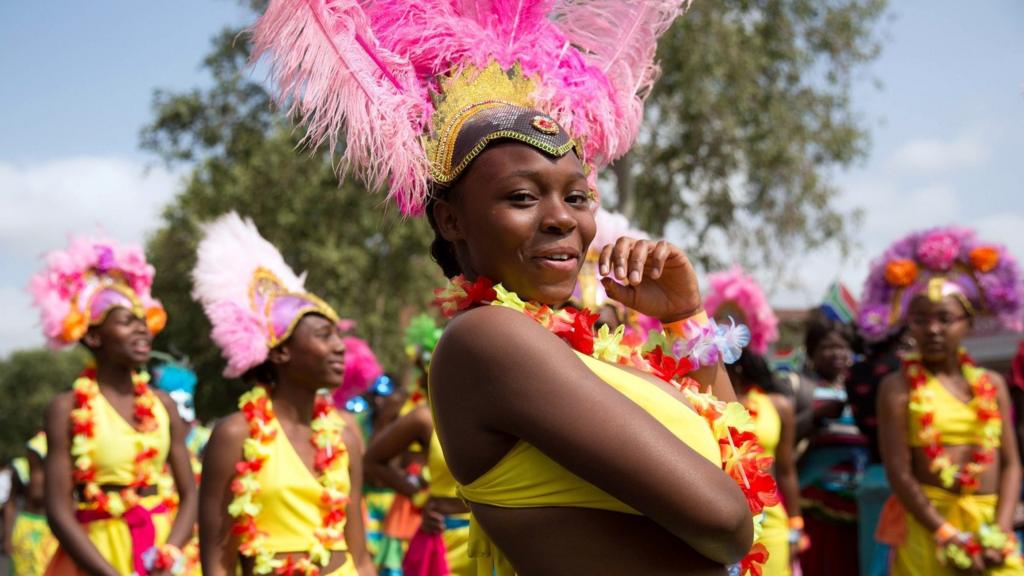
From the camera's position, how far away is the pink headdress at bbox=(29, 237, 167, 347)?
7.04m

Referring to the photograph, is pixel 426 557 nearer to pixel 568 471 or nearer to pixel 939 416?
pixel 939 416

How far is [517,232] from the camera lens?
2.37 meters

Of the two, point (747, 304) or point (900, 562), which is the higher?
point (747, 304)

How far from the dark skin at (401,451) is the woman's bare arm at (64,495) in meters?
1.90

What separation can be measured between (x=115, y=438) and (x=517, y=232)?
5051 millimetres

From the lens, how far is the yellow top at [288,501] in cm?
505

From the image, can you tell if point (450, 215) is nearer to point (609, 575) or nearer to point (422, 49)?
point (422, 49)

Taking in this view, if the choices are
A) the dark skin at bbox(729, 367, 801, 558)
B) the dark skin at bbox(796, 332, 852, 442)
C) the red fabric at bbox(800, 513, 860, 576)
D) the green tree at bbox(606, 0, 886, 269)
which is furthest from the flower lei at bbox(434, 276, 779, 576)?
the green tree at bbox(606, 0, 886, 269)

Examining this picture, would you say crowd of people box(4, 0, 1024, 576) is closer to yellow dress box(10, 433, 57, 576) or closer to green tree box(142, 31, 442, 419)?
yellow dress box(10, 433, 57, 576)

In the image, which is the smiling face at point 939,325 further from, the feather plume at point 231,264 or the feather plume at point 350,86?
the feather plume at point 350,86

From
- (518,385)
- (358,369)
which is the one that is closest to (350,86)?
(518,385)

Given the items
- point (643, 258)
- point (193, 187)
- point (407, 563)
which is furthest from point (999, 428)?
point (193, 187)

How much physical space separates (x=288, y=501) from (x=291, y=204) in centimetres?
1851

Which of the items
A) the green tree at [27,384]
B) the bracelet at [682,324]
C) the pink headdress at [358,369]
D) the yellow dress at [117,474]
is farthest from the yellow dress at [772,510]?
the green tree at [27,384]
